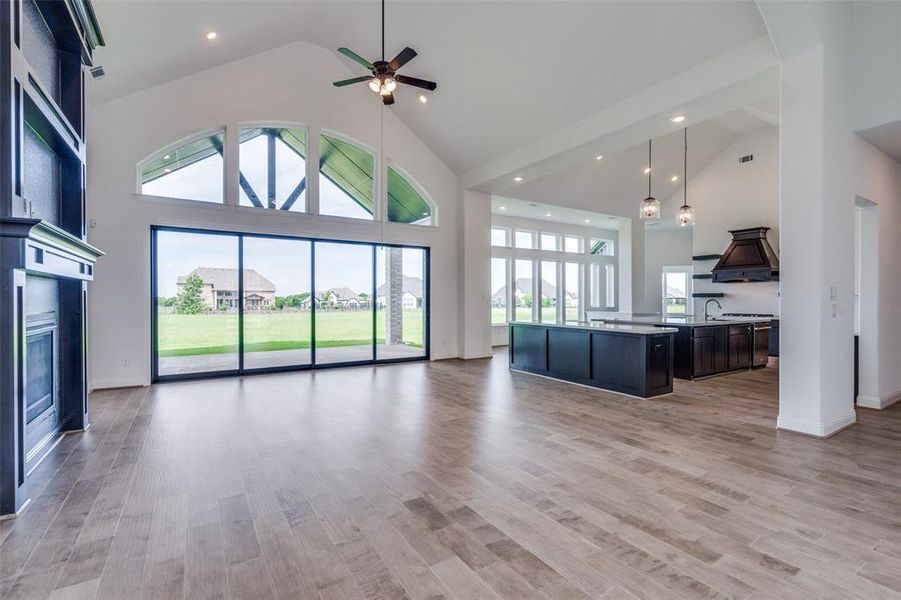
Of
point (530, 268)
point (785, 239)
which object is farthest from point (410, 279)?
point (785, 239)

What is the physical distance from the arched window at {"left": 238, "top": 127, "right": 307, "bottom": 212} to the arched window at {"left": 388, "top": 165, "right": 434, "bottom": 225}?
164 centimetres

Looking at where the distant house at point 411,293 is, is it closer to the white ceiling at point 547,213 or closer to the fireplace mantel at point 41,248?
the white ceiling at point 547,213

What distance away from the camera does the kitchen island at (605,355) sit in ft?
17.7

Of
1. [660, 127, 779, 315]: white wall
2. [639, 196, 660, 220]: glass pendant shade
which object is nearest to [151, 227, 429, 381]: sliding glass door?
[639, 196, 660, 220]: glass pendant shade

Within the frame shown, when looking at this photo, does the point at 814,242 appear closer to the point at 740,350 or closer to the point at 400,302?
the point at 740,350

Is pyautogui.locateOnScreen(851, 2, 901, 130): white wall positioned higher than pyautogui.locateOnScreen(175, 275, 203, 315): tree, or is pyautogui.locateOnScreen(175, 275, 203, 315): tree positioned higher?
pyautogui.locateOnScreen(851, 2, 901, 130): white wall

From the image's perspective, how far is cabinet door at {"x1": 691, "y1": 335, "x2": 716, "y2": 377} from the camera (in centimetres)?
659

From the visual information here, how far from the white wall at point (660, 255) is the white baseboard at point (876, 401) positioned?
27.5 ft

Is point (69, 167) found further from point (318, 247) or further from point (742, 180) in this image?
point (742, 180)

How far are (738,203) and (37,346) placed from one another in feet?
39.3

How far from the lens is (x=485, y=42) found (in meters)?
5.77

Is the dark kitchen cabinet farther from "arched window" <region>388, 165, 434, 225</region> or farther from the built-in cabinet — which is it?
the built-in cabinet

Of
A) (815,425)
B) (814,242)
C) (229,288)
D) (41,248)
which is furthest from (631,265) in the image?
(41,248)

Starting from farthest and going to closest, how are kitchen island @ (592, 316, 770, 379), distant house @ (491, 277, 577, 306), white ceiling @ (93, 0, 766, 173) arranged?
distant house @ (491, 277, 577, 306) < kitchen island @ (592, 316, 770, 379) < white ceiling @ (93, 0, 766, 173)
